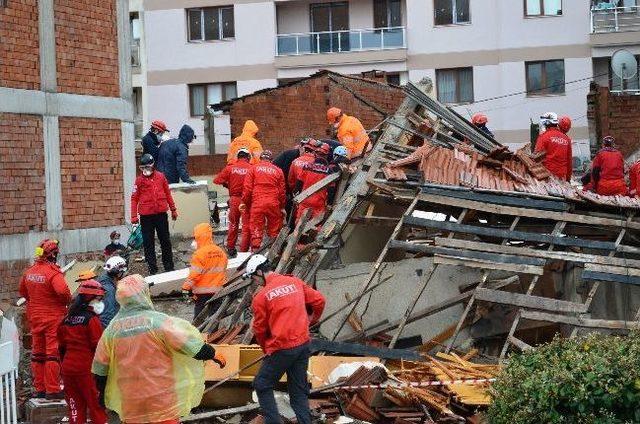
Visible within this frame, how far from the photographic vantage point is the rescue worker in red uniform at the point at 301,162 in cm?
1634

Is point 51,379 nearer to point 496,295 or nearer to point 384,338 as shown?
point 384,338

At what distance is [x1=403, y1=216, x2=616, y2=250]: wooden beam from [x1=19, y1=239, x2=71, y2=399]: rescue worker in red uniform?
4.44m

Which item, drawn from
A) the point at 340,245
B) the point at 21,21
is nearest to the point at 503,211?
the point at 340,245

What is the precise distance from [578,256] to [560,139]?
3.54m

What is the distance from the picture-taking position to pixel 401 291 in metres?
13.9

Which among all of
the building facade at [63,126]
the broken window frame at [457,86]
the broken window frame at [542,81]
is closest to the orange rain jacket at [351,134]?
the building facade at [63,126]

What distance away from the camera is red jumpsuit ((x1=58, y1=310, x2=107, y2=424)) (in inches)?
442

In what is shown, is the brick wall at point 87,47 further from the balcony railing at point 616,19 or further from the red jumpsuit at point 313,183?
the balcony railing at point 616,19

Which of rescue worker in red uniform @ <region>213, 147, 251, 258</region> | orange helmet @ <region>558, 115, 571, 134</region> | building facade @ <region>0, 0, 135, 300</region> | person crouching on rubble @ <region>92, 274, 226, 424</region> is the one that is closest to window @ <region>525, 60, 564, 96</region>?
orange helmet @ <region>558, 115, 571, 134</region>

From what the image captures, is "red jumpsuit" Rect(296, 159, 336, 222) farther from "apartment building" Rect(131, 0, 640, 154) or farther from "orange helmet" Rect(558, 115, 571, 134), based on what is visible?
"apartment building" Rect(131, 0, 640, 154)

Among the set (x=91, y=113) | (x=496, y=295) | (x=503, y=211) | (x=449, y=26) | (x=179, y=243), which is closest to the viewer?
(x=496, y=295)

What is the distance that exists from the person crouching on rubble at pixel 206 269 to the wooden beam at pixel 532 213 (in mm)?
2903

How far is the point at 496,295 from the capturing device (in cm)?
1291

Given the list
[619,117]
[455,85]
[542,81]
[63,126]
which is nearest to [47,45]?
[63,126]
